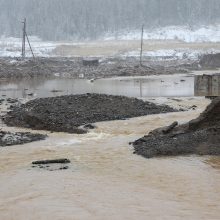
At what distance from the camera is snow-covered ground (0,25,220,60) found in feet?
331

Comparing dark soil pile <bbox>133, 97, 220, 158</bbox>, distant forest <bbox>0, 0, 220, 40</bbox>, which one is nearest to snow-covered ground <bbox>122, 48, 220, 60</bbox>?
distant forest <bbox>0, 0, 220, 40</bbox>

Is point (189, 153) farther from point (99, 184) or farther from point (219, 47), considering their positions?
point (219, 47)

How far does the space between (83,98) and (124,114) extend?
11.2 feet

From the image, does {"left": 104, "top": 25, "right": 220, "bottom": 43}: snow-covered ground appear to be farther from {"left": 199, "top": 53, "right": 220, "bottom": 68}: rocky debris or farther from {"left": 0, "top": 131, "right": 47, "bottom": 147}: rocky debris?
{"left": 0, "top": 131, "right": 47, "bottom": 147}: rocky debris

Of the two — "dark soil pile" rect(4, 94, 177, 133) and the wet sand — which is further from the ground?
"dark soil pile" rect(4, 94, 177, 133)

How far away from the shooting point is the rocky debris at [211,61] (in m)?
78.3

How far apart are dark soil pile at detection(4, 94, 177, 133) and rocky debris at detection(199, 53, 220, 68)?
2105 inches

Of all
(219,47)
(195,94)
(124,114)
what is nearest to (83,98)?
(124,114)

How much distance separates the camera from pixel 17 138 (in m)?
18.5

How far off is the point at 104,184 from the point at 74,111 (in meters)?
11.4

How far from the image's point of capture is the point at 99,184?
42.1 feet

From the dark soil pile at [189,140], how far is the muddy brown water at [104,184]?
417 mm

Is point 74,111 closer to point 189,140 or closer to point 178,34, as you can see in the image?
point 189,140

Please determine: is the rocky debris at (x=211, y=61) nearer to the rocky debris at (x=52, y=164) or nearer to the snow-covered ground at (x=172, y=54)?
the snow-covered ground at (x=172, y=54)
